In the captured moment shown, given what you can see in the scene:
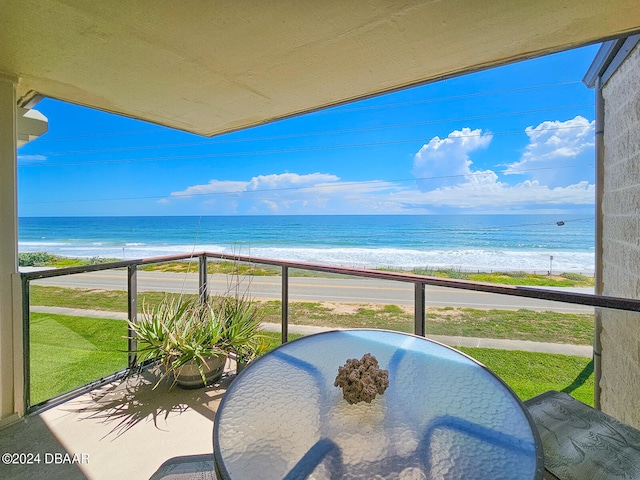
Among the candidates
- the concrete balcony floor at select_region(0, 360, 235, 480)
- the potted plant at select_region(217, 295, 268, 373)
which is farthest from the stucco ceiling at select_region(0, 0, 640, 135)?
the concrete balcony floor at select_region(0, 360, 235, 480)

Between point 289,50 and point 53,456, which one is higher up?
point 289,50

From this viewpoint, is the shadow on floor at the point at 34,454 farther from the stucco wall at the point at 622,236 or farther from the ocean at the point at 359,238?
the ocean at the point at 359,238

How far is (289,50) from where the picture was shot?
1.45 meters

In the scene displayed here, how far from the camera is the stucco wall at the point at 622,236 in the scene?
1.80m

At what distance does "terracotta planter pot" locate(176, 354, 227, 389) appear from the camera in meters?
2.14

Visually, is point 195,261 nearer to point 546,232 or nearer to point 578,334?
point 578,334

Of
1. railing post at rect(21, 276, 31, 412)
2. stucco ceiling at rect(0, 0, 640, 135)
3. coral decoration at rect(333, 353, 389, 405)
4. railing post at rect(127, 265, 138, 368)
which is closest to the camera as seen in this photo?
coral decoration at rect(333, 353, 389, 405)

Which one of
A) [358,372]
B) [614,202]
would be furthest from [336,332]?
[614,202]

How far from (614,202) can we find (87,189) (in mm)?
32833

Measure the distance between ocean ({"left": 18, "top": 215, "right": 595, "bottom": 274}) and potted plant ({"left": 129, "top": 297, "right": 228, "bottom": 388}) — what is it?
34.8 feet

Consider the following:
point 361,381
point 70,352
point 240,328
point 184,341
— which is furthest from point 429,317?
point 70,352

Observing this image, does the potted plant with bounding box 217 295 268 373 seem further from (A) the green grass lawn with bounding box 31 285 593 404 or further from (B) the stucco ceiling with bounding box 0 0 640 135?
(B) the stucco ceiling with bounding box 0 0 640 135

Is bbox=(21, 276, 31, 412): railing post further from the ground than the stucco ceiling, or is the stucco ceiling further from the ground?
the stucco ceiling

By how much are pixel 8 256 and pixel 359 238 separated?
66.8ft
